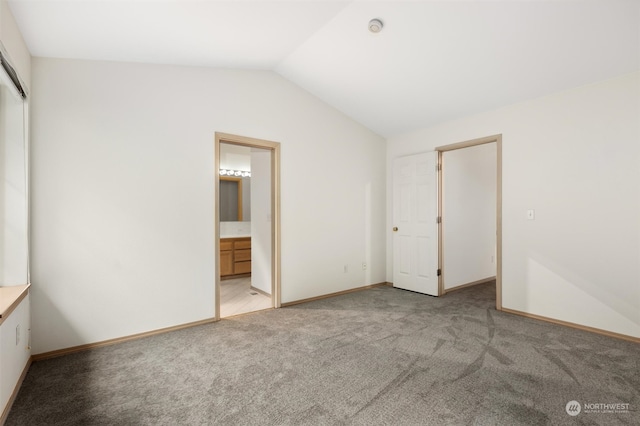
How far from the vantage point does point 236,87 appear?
11.7 ft

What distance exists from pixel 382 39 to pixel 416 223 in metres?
2.61

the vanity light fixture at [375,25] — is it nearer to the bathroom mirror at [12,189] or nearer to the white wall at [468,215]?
the white wall at [468,215]

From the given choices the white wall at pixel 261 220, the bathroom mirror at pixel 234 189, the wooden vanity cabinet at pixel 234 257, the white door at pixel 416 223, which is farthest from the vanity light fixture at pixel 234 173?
the white door at pixel 416 223

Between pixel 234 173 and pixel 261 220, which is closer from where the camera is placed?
pixel 261 220

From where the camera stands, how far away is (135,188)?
2.94 m

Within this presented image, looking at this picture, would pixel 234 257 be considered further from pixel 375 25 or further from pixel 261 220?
pixel 375 25

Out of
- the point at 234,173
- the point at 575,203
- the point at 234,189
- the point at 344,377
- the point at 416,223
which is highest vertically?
the point at 234,173

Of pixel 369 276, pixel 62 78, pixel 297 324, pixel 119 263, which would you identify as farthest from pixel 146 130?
pixel 369 276

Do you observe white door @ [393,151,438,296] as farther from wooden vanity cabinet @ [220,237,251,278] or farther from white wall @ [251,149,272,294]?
wooden vanity cabinet @ [220,237,251,278]

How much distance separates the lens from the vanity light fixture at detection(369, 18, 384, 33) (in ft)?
9.07

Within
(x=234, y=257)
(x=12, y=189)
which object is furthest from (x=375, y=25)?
(x=234, y=257)

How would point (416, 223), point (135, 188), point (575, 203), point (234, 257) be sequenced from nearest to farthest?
point (135, 188) < point (575, 203) < point (416, 223) < point (234, 257)

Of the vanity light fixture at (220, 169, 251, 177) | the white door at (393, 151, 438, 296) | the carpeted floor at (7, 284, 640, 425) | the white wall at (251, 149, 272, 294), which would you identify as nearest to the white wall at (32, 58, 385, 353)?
the carpeted floor at (7, 284, 640, 425)

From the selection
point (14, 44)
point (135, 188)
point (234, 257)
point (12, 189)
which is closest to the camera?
point (14, 44)
